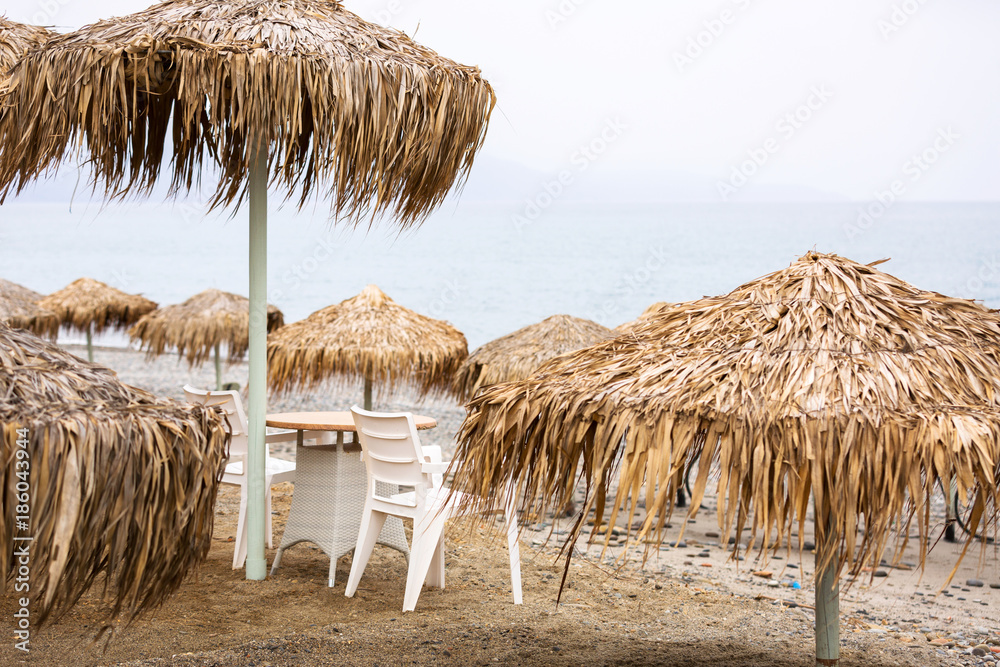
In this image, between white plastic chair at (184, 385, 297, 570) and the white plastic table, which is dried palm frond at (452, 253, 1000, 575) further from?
white plastic chair at (184, 385, 297, 570)

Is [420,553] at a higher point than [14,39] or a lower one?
lower

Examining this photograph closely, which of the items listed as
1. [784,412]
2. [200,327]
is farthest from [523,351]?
[200,327]

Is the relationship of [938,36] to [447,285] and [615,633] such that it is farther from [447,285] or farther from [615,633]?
[615,633]

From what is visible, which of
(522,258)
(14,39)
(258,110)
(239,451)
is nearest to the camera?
(258,110)

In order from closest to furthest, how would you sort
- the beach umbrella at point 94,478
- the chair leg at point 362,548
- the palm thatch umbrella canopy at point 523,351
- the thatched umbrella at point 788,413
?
the beach umbrella at point 94,478
the thatched umbrella at point 788,413
the chair leg at point 362,548
the palm thatch umbrella canopy at point 523,351

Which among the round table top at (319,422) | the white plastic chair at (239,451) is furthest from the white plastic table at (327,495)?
the white plastic chair at (239,451)

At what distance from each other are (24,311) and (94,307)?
2663 mm

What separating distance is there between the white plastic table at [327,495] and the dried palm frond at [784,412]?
1.73 meters

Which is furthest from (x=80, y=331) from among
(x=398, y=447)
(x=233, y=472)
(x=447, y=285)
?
(x=447, y=285)

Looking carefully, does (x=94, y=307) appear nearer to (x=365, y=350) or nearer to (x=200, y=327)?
(x=200, y=327)

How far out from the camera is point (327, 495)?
4613 mm

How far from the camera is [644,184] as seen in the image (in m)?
56.7

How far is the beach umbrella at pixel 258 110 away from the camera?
3771 mm

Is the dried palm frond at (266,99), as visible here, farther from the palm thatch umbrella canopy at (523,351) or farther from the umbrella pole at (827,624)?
the palm thatch umbrella canopy at (523,351)
